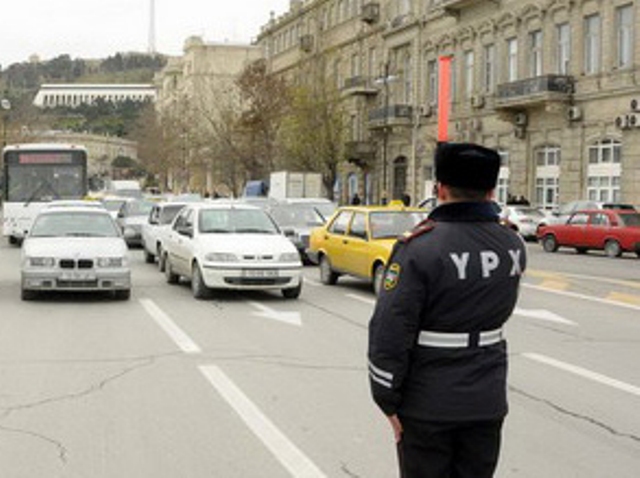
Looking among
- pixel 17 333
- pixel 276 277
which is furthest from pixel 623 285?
pixel 17 333

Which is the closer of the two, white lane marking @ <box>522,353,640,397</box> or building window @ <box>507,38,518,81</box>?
white lane marking @ <box>522,353,640,397</box>

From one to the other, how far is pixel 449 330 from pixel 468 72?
49265 mm

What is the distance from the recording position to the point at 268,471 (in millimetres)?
5719

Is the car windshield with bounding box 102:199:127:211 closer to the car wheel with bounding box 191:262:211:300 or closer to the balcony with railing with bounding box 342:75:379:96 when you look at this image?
the car wheel with bounding box 191:262:211:300

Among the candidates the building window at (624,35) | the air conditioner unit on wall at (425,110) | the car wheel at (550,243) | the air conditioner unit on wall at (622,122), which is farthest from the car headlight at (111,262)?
the air conditioner unit on wall at (425,110)

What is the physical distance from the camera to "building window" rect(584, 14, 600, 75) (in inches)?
1599

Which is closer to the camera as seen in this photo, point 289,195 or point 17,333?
point 17,333

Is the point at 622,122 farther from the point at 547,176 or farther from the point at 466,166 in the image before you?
the point at 466,166

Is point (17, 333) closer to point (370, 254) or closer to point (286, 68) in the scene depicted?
point (370, 254)

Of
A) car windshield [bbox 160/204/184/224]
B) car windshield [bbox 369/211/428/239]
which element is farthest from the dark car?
car windshield [bbox 369/211/428/239]

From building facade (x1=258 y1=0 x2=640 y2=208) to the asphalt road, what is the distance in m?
26.9

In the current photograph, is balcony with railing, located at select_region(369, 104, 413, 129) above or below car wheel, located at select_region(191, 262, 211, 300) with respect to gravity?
above

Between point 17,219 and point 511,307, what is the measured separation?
2557 cm

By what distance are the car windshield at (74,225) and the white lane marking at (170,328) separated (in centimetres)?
155
